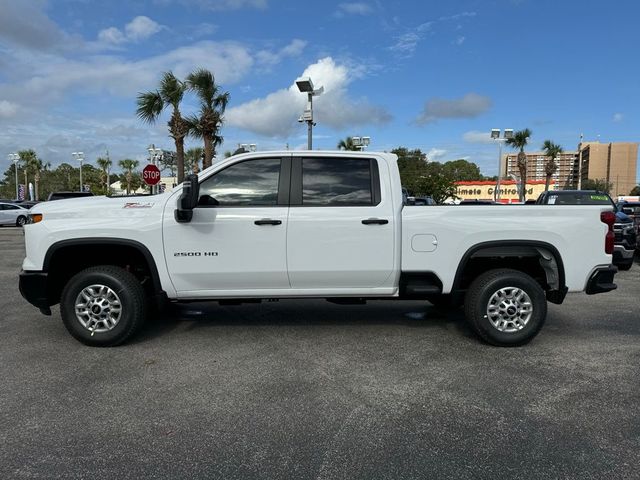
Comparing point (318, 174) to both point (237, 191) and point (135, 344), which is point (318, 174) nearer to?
point (237, 191)

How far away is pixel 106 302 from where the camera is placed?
195 inches

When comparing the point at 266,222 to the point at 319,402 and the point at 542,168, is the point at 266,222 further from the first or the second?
the point at 542,168

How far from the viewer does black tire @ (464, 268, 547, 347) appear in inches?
197

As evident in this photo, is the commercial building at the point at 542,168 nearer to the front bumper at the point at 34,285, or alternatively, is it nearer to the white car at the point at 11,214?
the white car at the point at 11,214

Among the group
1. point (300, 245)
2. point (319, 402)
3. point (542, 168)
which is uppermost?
point (542, 168)

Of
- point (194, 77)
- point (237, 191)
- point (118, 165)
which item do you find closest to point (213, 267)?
point (237, 191)

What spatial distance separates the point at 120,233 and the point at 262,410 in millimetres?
2355

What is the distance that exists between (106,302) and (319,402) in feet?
8.26

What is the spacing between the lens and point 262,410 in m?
3.65

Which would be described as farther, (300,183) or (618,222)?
(618,222)

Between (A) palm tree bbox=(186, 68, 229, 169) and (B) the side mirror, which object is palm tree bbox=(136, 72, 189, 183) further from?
(B) the side mirror

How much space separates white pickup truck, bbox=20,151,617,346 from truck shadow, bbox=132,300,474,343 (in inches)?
30.3

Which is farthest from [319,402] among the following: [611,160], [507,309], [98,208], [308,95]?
[611,160]

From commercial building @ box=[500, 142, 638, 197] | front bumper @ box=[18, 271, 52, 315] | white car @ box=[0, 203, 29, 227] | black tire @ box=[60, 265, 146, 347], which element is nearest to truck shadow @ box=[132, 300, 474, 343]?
black tire @ box=[60, 265, 146, 347]
